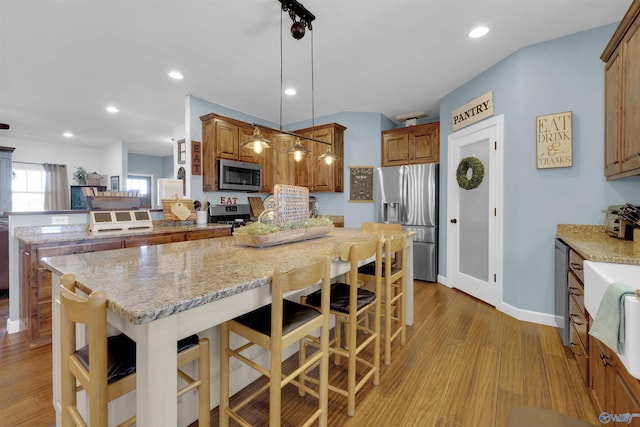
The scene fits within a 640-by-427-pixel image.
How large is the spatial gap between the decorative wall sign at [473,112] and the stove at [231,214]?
3.26 metres

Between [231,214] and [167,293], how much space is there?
352 cm

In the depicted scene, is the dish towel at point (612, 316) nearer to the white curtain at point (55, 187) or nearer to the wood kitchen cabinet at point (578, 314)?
the wood kitchen cabinet at point (578, 314)

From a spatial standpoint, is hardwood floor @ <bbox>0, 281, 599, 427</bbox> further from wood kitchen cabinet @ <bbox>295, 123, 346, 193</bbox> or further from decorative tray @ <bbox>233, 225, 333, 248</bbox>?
wood kitchen cabinet @ <bbox>295, 123, 346, 193</bbox>

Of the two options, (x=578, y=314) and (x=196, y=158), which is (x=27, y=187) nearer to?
(x=196, y=158)

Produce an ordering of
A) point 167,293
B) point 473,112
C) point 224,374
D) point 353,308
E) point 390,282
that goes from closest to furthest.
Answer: point 167,293 < point 224,374 < point 353,308 < point 390,282 < point 473,112

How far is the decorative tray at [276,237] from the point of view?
1684 millimetres

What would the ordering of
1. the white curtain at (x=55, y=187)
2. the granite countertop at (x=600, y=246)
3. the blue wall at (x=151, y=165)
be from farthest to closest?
the blue wall at (x=151, y=165), the white curtain at (x=55, y=187), the granite countertop at (x=600, y=246)

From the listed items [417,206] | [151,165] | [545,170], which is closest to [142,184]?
[151,165]

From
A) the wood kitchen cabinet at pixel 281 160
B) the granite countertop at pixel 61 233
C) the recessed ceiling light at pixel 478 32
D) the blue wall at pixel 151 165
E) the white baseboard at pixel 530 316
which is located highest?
the recessed ceiling light at pixel 478 32

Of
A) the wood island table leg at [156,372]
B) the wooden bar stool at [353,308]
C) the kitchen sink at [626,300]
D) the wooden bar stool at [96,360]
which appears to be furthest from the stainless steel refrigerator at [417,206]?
the wood island table leg at [156,372]

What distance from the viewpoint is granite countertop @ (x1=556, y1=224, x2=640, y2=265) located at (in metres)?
1.45

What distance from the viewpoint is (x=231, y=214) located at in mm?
4254

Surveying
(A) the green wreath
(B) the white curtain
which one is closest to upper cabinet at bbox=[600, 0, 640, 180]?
(A) the green wreath

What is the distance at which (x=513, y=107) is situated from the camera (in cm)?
277
